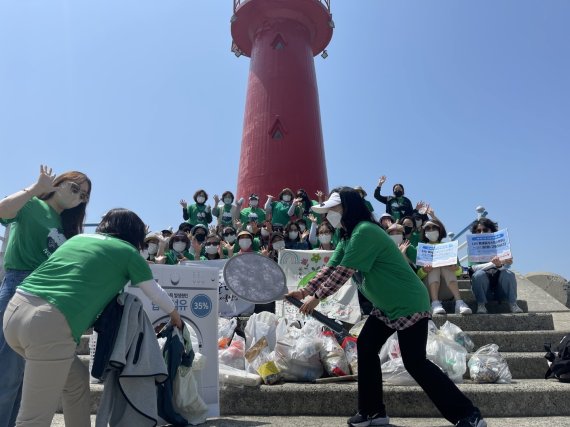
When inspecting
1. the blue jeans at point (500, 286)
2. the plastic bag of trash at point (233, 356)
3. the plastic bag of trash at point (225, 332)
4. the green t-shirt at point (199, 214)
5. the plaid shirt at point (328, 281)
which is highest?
the green t-shirt at point (199, 214)

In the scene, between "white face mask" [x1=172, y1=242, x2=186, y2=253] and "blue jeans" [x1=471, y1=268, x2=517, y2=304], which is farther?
"white face mask" [x1=172, y1=242, x2=186, y2=253]

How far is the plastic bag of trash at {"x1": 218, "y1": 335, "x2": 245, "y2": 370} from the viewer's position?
4.20 metres

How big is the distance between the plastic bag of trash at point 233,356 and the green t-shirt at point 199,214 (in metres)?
5.91

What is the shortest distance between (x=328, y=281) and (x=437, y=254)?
2977 mm

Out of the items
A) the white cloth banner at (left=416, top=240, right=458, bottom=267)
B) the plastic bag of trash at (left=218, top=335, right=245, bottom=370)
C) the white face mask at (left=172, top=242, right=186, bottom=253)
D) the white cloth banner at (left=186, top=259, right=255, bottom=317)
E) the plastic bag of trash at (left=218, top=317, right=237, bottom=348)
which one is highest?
the white face mask at (left=172, top=242, right=186, bottom=253)

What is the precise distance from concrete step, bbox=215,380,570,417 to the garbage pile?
153mm

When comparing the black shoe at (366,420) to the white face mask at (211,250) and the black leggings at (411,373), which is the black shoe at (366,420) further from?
the white face mask at (211,250)

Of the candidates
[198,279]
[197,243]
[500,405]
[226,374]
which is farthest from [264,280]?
[197,243]

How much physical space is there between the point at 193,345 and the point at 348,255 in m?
1.51

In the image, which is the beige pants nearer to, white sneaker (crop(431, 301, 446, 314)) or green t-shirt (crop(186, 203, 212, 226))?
white sneaker (crop(431, 301, 446, 314))

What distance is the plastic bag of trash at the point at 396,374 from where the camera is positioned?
153 inches

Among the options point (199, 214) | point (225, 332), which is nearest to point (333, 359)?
point (225, 332)

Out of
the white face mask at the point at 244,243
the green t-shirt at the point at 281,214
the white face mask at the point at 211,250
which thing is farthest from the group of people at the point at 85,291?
the green t-shirt at the point at 281,214

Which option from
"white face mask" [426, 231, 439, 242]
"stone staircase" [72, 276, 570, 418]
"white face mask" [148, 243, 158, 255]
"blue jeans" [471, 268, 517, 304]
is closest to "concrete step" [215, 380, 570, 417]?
"stone staircase" [72, 276, 570, 418]
